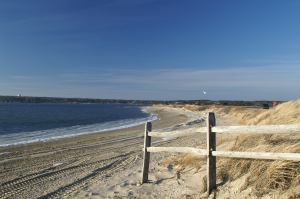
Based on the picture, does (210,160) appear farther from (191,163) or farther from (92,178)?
→ (92,178)

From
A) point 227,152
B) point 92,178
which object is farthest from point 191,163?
point 92,178

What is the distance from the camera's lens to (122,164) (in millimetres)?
7957

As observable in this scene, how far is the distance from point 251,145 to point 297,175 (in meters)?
2.12

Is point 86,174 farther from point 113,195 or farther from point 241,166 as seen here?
point 241,166

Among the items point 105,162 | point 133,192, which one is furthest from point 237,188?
point 105,162

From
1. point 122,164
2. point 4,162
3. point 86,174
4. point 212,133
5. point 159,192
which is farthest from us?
point 4,162

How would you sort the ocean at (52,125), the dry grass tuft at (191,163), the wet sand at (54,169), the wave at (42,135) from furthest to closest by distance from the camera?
1. the ocean at (52,125)
2. the wave at (42,135)
3. the dry grass tuft at (191,163)
4. the wet sand at (54,169)

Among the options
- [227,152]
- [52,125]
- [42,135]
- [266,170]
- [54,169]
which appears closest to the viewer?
[266,170]

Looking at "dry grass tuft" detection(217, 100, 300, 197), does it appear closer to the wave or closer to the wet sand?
the wet sand

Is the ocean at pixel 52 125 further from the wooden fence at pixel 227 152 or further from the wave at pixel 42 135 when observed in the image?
the wooden fence at pixel 227 152

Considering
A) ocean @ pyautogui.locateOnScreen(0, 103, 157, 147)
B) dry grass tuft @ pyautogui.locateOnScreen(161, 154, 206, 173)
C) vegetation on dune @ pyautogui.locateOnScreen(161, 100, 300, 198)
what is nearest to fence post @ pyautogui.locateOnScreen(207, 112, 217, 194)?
vegetation on dune @ pyautogui.locateOnScreen(161, 100, 300, 198)

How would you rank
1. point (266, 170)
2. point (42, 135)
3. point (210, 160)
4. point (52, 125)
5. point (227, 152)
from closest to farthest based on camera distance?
1. point (266, 170)
2. point (227, 152)
3. point (210, 160)
4. point (42, 135)
5. point (52, 125)

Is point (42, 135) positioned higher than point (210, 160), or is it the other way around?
point (210, 160)

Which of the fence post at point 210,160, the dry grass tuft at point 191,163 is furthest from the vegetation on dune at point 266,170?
the fence post at point 210,160
